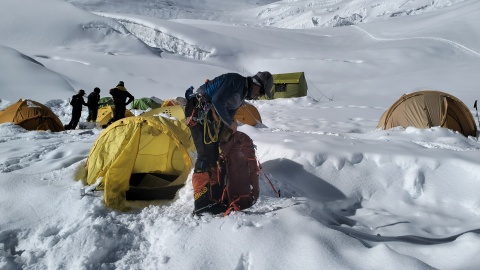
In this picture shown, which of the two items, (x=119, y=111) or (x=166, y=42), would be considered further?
(x=166, y=42)

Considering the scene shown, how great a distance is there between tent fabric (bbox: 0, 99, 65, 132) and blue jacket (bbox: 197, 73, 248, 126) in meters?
6.77

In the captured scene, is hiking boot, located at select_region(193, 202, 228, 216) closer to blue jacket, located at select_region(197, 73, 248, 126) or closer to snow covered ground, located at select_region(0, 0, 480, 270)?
snow covered ground, located at select_region(0, 0, 480, 270)

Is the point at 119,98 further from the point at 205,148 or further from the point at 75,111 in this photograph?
the point at 205,148

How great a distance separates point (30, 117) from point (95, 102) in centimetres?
200

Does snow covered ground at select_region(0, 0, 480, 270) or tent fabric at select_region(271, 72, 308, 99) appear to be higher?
tent fabric at select_region(271, 72, 308, 99)

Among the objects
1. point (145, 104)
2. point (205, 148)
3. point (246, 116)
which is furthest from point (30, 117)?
point (205, 148)

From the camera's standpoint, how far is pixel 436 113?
8.45 meters

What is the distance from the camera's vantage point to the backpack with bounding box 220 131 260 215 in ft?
12.8

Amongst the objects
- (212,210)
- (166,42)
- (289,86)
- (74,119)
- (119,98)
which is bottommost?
(212,210)

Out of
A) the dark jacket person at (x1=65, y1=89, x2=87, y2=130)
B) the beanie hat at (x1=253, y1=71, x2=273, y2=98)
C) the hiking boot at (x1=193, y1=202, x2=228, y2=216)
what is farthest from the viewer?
the dark jacket person at (x1=65, y1=89, x2=87, y2=130)

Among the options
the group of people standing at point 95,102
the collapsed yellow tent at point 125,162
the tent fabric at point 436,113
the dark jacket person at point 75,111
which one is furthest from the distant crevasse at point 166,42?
the collapsed yellow tent at point 125,162

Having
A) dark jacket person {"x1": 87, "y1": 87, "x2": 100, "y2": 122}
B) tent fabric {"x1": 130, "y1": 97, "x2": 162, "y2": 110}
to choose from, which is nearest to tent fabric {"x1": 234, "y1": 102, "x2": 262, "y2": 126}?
dark jacket person {"x1": 87, "y1": 87, "x2": 100, "y2": 122}

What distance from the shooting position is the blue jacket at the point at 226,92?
148 inches

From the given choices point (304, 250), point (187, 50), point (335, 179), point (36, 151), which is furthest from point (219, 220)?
point (187, 50)
